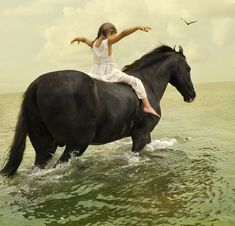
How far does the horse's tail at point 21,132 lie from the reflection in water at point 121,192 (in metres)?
0.30

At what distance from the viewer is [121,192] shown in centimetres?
657

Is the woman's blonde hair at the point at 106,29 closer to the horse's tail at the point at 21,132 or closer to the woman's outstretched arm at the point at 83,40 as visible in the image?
the woman's outstretched arm at the point at 83,40

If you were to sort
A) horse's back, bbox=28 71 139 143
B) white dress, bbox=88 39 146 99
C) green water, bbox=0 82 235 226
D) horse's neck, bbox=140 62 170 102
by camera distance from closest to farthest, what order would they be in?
green water, bbox=0 82 235 226, horse's back, bbox=28 71 139 143, white dress, bbox=88 39 146 99, horse's neck, bbox=140 62 170 102

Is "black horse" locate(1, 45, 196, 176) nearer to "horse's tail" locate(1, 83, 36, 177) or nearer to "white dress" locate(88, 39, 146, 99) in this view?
"horse's tail" locate(1, 83, 36, 177)

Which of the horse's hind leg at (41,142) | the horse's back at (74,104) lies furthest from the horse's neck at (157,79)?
the horse's hind leg at (41,142)

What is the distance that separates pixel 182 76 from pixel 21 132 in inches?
190

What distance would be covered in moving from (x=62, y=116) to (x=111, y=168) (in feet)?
6.55

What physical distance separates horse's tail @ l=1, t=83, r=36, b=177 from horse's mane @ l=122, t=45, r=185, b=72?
3.43 metres

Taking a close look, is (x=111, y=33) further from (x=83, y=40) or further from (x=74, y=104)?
(x=74, y=104)

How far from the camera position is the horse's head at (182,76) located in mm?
10336

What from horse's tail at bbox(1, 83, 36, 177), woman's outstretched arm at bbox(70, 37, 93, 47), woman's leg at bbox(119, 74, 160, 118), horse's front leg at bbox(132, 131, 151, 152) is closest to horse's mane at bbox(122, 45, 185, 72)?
woman's leg at bbox(119, 74, 160, 118)

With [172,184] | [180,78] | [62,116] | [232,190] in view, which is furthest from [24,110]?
[180,78]

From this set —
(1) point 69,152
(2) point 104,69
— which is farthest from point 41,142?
(2) point 104,69

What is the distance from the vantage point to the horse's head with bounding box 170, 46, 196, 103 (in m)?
10.3
